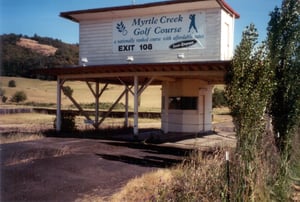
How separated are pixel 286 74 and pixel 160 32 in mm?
10518

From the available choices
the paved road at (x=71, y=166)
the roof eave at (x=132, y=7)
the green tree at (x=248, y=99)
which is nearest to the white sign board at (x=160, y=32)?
the roof eave at (x=132, y=7)

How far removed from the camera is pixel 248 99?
8625 millimetres

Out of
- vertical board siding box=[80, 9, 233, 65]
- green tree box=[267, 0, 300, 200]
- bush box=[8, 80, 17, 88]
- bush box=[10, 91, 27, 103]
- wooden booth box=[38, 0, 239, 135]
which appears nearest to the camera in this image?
green tree box=[267, 0, 300, 200]

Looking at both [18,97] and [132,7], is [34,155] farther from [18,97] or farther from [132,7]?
[18,97]

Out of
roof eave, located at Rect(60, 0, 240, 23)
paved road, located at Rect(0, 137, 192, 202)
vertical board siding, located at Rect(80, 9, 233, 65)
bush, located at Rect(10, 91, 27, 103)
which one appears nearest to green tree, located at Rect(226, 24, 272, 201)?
paved road, located at Rect(0, 137, 192, 202)

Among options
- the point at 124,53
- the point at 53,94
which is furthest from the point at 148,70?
the point at 53,94

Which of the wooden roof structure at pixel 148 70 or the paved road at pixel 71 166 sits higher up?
the wooden roof structure at pixel 148 70

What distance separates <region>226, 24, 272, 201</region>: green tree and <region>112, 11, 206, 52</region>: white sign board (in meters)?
8.82

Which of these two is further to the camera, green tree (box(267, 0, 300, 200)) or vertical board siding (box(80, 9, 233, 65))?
vertical board siding (box(80, 9, 233, 65))

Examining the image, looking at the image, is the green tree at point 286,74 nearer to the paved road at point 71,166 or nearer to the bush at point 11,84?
the paved road at point 71,166

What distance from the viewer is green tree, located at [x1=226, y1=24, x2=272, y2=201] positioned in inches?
275

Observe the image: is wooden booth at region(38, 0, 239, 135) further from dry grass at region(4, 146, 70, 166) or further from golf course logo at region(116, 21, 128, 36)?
dry grass at region(4, 146, 70, 166)

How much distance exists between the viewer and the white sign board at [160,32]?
60.7 feet

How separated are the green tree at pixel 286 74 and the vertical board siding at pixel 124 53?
797cm
